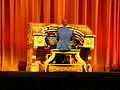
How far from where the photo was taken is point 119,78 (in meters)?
1.26

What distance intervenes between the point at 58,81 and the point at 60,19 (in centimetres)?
521

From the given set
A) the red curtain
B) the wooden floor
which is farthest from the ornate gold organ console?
the wooden floor

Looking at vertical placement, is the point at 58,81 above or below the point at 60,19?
below

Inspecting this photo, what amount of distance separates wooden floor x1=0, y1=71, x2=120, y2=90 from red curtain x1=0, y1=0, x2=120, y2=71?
191 inches

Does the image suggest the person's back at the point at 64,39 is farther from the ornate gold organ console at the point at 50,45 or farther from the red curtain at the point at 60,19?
the red curtain at the point at 60,19

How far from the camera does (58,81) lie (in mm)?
1232

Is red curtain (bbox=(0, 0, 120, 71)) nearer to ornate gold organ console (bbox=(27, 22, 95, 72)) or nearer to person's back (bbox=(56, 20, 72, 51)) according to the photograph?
ornate gold organ console (bbox=(27, 22, 95, 72))

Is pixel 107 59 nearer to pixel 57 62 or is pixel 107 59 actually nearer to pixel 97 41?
pixel 97 41

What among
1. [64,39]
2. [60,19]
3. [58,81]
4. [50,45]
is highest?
[60,19]

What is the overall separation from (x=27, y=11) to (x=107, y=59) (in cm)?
235

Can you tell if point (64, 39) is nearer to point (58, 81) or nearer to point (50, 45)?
point (50, 45)

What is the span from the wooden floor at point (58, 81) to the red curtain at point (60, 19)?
4.85 m

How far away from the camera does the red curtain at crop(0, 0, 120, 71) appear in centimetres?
604

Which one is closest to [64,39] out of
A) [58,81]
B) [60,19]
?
[60,19]
